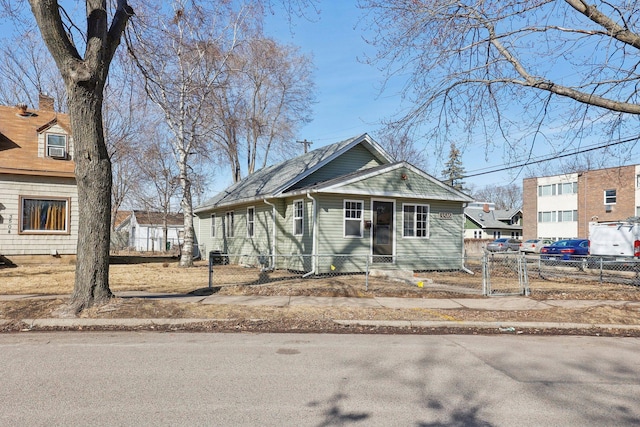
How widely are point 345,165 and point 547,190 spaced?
133ft

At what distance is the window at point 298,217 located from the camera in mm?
17408

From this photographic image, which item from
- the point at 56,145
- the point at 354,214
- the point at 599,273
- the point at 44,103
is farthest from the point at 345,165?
the point at 44,103

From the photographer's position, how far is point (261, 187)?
21.2 m

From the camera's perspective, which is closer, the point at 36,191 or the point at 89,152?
the point at 89,152

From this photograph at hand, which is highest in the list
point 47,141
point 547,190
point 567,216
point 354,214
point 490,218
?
point 547,190

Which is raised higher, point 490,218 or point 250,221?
point 490,218

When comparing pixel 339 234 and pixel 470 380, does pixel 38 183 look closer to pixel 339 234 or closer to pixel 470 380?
pixel 339 234

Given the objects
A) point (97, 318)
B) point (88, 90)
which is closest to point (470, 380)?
point (97, 318)

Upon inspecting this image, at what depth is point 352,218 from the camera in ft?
55.6

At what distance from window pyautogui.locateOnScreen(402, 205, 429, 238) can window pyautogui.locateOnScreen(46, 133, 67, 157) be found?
46.1 feet

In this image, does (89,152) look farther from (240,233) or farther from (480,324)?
(240,233)

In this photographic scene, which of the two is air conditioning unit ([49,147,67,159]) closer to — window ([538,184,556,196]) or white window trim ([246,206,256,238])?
white window trim ([246,206,256,238])

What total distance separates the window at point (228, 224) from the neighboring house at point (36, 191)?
6993 millimetres

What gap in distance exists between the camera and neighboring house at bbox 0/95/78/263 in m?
17.9
